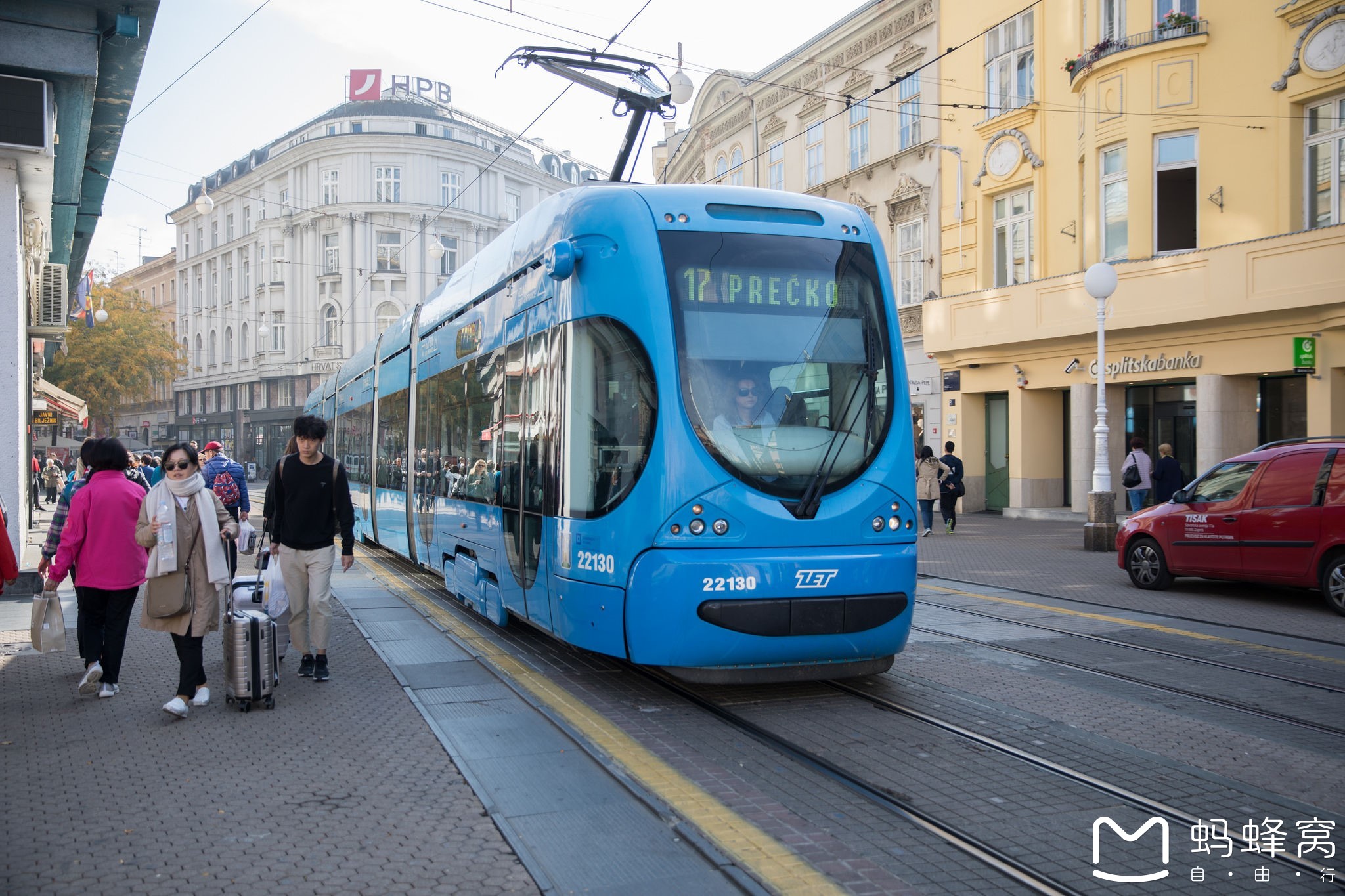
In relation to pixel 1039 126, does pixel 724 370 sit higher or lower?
lower

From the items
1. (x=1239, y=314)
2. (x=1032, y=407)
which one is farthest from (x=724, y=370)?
(x=1032, y=407)

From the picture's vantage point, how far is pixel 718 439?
6.14 meters

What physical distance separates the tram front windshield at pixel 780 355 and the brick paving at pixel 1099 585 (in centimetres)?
530

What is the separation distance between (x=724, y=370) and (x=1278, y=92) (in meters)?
15.5

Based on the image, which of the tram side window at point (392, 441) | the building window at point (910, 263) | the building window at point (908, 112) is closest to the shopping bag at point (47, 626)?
the tram side window at point (392, 441)

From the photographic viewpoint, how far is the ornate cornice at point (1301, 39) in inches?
A: 645

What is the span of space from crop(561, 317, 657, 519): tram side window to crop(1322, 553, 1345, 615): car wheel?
7.82 meters

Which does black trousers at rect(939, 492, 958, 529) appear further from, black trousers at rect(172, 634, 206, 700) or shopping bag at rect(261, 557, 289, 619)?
black trousers at rect(172, 634, 206, 700)

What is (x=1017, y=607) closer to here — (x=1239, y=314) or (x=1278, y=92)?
(x=1239, y=314)

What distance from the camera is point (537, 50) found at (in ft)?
42.4

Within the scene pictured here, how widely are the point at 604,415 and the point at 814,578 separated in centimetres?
158

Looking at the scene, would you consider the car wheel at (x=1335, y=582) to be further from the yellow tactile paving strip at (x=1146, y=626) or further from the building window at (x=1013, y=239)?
the building window at (x=1013, y=239)

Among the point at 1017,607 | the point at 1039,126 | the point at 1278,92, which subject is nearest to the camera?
the point at 1017,607

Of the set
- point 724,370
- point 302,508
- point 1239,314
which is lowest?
point 302,508
